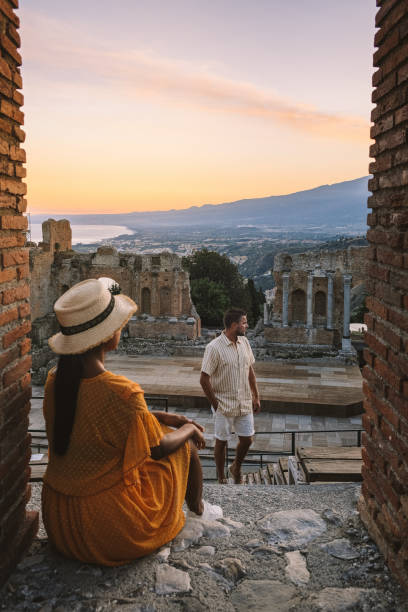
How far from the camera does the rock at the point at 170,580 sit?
3.36 meters

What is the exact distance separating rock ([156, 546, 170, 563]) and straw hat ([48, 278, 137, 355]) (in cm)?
165

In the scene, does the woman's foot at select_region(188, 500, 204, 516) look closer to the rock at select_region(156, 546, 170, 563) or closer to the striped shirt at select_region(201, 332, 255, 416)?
the rock at select_region(156, 546, 170, 563)

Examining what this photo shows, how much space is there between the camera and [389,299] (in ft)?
11.2

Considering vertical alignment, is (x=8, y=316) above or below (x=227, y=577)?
above

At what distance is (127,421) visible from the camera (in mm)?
3273

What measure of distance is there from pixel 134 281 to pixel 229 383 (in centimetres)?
2065

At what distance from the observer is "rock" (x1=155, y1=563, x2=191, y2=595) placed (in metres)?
3.36

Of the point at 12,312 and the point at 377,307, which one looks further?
the point at 377,307

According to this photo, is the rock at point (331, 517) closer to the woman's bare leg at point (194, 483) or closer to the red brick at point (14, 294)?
the woman's bare leg at point (194, 483)

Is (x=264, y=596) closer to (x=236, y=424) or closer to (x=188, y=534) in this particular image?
(x=188, y=534)

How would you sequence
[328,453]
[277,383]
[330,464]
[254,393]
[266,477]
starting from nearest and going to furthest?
[330,464]
[328,453]
[254,393]
[266,477]
[277,383]

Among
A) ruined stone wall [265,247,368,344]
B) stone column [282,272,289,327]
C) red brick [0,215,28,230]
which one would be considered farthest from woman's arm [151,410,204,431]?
stone column [282,272,289,327]

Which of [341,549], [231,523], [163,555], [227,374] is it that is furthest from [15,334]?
[227,374]

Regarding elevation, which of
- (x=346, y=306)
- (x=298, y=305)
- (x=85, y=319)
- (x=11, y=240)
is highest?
(x=11, y=240)
